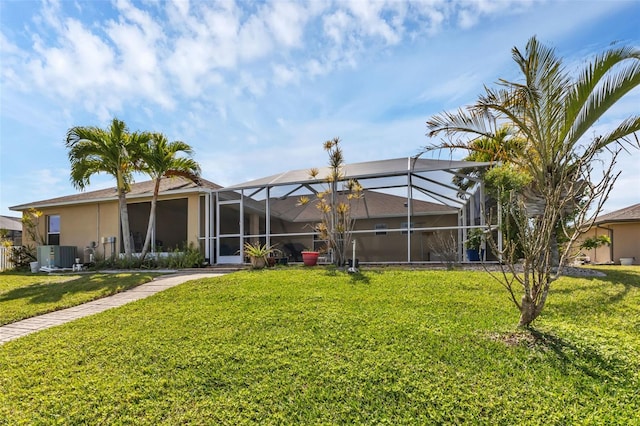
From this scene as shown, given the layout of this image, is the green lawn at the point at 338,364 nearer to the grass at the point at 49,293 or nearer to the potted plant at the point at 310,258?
the grass at the point at 49,293

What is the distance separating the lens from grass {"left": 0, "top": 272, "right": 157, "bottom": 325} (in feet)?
23.6

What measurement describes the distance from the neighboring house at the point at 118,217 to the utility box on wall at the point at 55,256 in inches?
37.5

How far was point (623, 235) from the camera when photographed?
A: 60.8 feet

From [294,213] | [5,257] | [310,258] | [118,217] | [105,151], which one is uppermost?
[105,151]

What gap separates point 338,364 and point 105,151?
13.1m

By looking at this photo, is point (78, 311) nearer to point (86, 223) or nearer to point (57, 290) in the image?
point (57, 290)

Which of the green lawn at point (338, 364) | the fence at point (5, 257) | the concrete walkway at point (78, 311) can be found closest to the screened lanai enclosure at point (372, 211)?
the concrete walkway at point (78, 311)

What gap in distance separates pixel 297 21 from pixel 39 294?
30.7 ft

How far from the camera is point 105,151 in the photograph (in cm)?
Answer: 1320

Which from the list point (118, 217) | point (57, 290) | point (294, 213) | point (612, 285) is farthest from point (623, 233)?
point (118, 217)

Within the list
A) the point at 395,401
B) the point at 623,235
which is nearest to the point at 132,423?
the point at 395,401

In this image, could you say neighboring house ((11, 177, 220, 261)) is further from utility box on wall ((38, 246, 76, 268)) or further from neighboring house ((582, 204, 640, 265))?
neighboring house ((582, 204, 640, 265))

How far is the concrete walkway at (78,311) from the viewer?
5977 mm

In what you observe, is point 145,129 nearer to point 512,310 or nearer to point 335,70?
point 335,70
